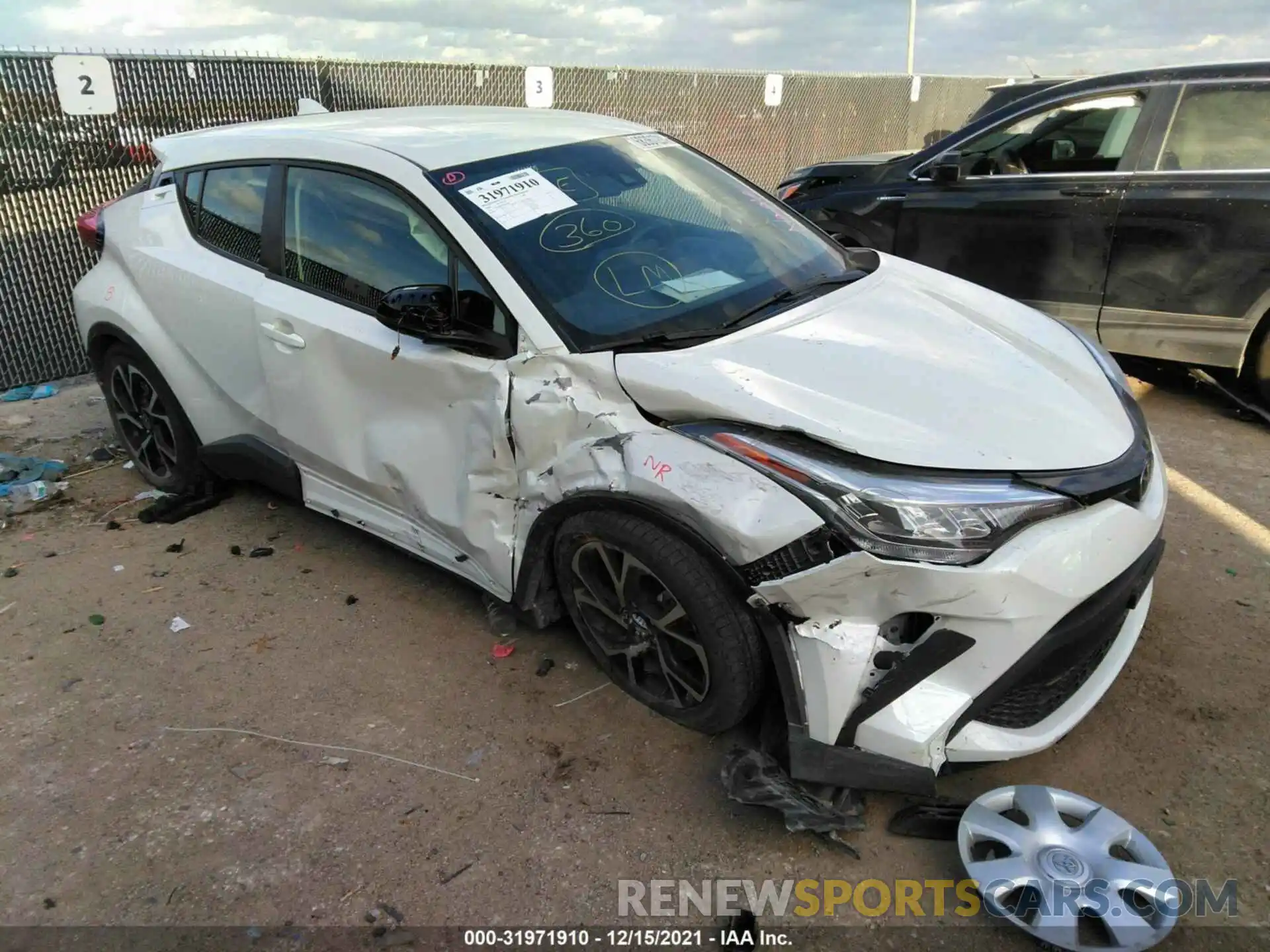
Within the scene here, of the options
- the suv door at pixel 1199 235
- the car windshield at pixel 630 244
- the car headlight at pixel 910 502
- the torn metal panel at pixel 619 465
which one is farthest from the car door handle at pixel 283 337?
the suv door at pixel 1199 235

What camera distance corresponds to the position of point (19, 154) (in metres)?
6.04

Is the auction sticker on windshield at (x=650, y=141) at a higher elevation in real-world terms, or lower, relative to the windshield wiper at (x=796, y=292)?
higher

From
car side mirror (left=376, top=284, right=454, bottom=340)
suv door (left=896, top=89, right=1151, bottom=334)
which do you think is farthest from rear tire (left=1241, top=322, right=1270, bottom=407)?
car side mirror (left=376, top=284, right=454, bottom=340)

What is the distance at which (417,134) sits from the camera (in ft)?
10.9

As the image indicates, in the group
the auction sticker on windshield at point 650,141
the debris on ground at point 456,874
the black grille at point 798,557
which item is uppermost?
the auction sticker on windshield at point 650,141

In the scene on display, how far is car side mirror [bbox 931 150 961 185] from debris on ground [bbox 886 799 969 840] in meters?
4.42

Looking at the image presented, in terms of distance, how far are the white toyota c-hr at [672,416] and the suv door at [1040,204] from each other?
237 cm

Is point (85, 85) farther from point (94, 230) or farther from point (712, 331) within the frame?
point (712, 331)

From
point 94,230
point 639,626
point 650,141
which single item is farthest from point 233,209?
point 639,626

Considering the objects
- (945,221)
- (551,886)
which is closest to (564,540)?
(551,886)

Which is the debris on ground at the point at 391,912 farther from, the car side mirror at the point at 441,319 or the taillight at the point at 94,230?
the taillight at the point at 94,230

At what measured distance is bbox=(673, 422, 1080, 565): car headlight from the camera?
2.16 meters

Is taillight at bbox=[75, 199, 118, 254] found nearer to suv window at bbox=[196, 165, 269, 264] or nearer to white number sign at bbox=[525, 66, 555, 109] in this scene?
suv window at bbox=[196, 165, 269, 264]

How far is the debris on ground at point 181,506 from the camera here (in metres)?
4.36
